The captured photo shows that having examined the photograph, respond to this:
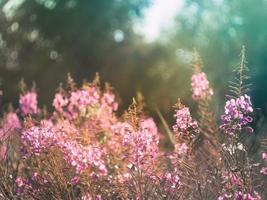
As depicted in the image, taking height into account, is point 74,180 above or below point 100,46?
below

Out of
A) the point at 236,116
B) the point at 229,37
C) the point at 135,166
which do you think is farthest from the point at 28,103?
the point at 229,37

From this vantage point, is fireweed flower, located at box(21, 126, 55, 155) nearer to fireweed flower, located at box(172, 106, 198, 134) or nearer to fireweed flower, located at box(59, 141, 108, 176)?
fireweed flower, located at box(59, 141, 108, 176)

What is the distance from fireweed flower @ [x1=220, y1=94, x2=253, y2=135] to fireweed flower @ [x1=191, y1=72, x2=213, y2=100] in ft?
8.00

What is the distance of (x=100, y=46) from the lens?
67.8ft

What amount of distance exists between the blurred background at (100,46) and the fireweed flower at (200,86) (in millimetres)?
8261

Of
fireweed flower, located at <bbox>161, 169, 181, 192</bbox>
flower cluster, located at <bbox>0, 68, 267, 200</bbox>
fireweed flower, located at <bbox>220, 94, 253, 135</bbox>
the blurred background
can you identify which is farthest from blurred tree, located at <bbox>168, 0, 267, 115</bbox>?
fireweed flower, located at <bbox>220, 94, 253, 135</bbox>

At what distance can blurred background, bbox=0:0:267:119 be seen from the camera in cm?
1692

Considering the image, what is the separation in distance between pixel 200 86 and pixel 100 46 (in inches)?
560

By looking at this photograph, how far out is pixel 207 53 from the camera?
14133mm

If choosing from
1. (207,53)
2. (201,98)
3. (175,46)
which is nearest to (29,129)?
(201,98)

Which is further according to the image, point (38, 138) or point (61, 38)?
point (61, 38)

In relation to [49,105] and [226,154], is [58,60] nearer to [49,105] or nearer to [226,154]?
[49,105]

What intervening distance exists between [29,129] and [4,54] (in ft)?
56.4

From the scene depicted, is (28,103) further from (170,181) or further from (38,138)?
(170,181)
